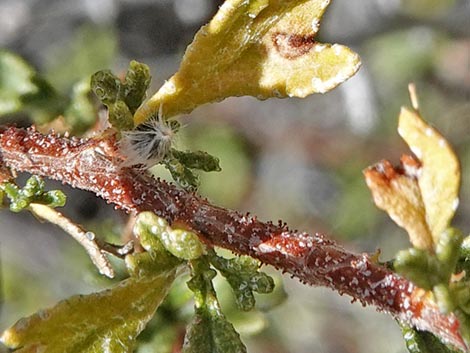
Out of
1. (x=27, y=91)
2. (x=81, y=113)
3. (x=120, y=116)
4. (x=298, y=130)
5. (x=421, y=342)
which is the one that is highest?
(x=120, y=116)

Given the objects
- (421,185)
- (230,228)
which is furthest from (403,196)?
(230,228)

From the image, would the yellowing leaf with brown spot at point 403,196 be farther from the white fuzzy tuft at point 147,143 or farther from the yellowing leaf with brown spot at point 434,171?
the white fuzzy tuft at point 147,143

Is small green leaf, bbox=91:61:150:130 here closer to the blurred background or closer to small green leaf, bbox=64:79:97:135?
small green leaf, bbox=64:79:97:135

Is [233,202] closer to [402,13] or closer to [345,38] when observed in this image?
[345,38]

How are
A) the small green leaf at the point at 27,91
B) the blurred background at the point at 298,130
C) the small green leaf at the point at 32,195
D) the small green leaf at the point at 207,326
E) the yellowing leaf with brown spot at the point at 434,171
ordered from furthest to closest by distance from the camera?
the blurred background at the point at 298,130 → the small green leaf at the point at 27,91 → the yellowing leaf with brown spot at the point at 434,171 → the small green leaf at the point at 32,195 → the small green leaf at the point at 207,326

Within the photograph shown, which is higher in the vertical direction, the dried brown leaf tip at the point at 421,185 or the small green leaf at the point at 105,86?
the small green leaf at the point at 105,86

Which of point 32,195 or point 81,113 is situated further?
point 81,113

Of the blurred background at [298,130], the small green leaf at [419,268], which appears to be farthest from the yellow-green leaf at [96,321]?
the blurred background at [298,130]

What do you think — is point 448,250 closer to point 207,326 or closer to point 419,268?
point 419,268
